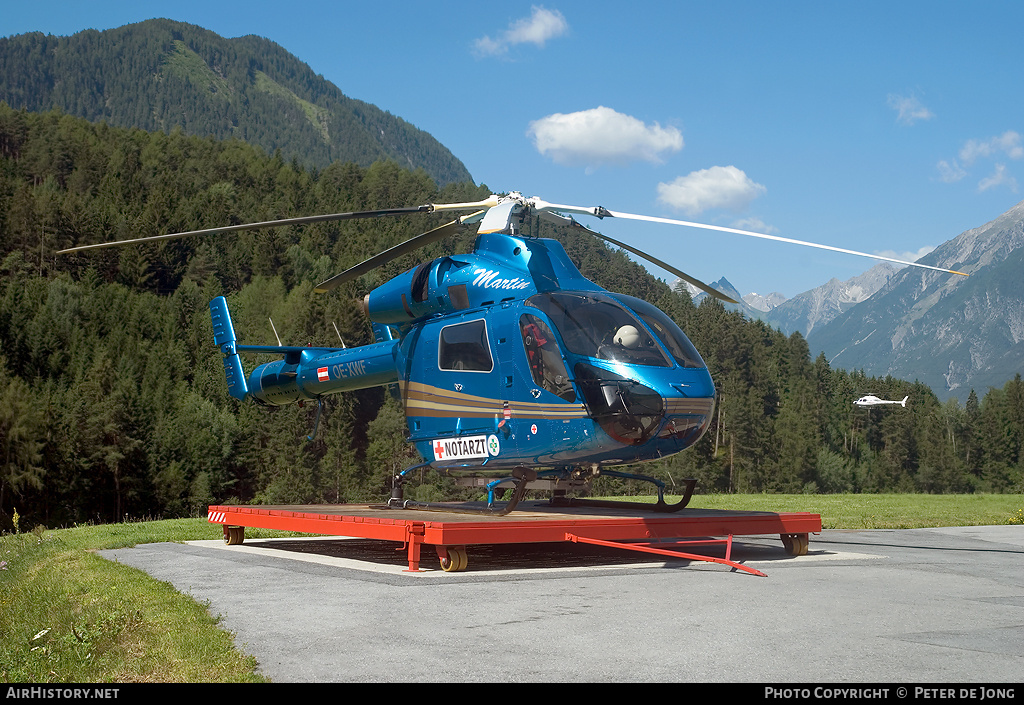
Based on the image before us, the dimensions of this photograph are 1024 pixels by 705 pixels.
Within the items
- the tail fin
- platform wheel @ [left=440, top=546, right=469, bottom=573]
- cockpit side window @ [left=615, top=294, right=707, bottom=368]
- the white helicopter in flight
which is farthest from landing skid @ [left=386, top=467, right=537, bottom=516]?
the white helicopter in flight

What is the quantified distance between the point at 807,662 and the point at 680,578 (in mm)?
4303

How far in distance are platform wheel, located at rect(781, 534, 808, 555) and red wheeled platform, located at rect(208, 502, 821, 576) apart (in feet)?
0.04

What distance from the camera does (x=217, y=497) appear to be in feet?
234

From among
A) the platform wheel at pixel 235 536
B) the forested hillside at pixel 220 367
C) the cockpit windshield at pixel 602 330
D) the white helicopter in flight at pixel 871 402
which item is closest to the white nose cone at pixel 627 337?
the cockpit windshield at pixel 602 330

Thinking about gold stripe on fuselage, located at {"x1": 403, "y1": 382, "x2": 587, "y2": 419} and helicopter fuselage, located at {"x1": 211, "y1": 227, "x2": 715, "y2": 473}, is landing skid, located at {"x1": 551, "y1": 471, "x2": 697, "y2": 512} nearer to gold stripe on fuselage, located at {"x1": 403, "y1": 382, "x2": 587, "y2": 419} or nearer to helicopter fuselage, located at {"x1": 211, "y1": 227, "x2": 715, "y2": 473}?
helicopter fuselage, located at {"x1": 211, "y1": 227, "x2": 715, "y2": 473}

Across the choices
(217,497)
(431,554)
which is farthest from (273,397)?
(217,497)

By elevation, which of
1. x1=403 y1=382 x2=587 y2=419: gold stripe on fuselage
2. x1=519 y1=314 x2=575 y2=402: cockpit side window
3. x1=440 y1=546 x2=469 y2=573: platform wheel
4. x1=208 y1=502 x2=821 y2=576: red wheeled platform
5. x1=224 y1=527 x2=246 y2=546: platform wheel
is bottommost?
x1=224 y1=527 x2=246 y2=546: platform wheel

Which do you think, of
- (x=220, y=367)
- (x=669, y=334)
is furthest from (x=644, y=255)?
(x=220, y=367)

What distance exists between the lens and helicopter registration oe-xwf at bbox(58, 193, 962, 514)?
37.7 feet

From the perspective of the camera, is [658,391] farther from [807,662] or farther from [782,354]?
[782,354]

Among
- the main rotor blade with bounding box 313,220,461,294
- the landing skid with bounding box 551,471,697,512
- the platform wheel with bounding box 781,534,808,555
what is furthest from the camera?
the main rotor blade with bounding box 313,220,461,294

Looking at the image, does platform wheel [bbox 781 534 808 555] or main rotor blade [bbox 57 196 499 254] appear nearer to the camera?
main rotor blade [bbox 57 196 499 254]

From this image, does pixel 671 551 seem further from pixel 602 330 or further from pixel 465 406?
pixel 465 406

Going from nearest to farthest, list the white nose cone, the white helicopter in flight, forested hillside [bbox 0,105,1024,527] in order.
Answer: the white nose cone
forested hillside [bbox 0,105,1024,527]
the white helicopter in flight
